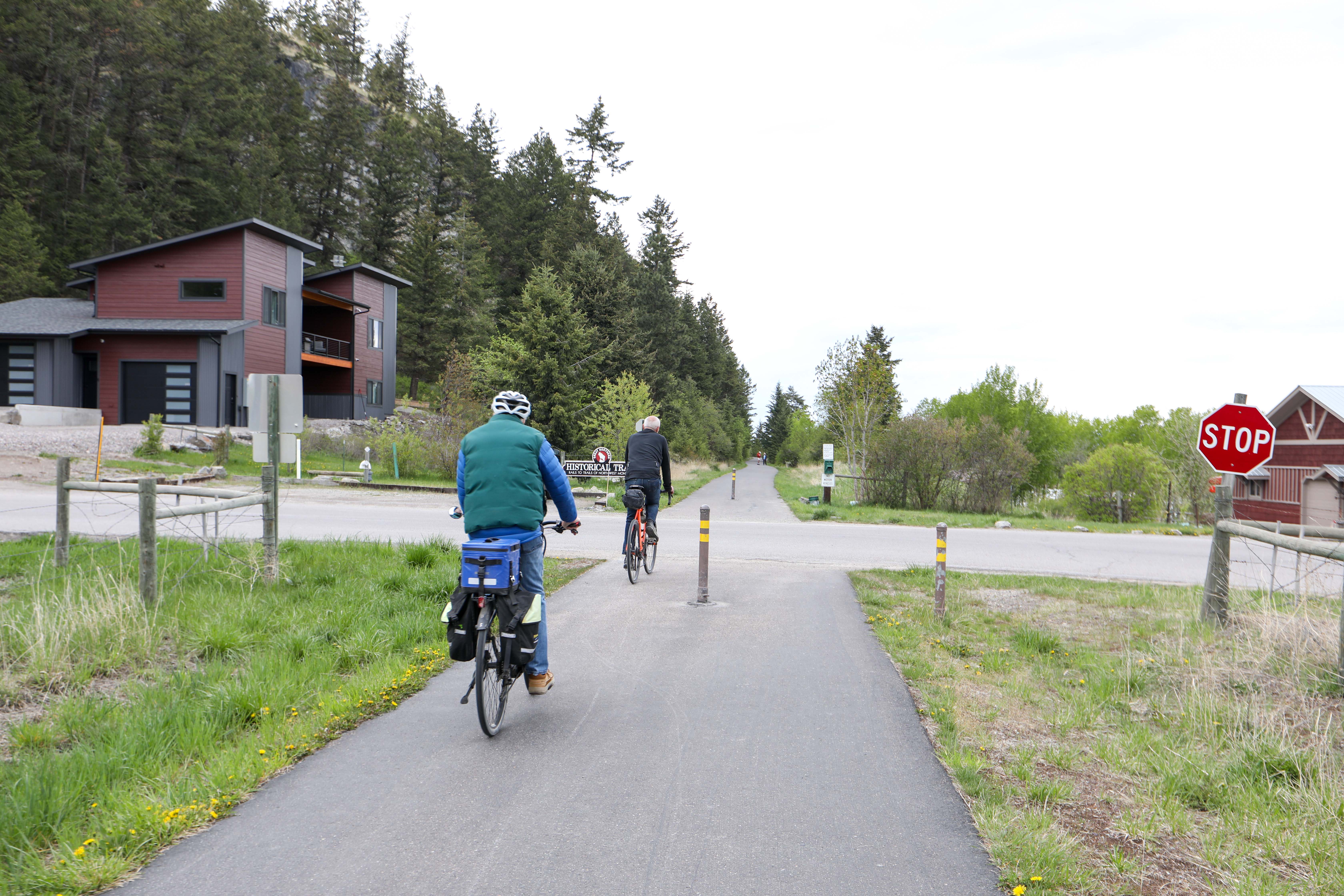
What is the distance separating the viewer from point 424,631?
24.8 ft

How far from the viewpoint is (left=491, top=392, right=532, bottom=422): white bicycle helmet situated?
5.63 meters

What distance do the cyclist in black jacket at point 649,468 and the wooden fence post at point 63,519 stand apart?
21.5 feet

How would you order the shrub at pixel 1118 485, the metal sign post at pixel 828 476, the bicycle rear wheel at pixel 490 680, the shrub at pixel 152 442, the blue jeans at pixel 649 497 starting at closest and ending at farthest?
the bicycle rear wheel at pixel 490 680 < the blue jeans at pixel 649 497 < the metal sign post at pixel 828 476 < the shrub at pixel 152 442 < the shrub at pixel 1118 485

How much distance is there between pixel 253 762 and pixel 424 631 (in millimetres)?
3063

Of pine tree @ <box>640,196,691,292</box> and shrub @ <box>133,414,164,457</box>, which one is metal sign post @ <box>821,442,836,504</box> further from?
pine tree @ <box>640,196,691,292</box>

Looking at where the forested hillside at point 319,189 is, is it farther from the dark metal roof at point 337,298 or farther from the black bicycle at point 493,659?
the black bicycle at point 493,659

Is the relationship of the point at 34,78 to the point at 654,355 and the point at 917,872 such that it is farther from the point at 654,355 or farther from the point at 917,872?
the point at 917,872

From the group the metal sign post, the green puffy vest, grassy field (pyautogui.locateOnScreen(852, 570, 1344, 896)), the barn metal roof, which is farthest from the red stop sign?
the barn metal roof

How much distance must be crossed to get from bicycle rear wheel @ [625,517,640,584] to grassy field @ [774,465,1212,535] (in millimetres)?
10292

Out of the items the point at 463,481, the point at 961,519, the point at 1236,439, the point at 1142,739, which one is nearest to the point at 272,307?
the point at 961,519

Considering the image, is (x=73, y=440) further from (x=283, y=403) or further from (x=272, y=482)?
(x=283, y=403)

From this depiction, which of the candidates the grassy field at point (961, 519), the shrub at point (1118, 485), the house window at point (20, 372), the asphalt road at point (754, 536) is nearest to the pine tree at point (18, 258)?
the house window at point (20, 372)

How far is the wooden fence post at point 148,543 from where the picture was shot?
775cm

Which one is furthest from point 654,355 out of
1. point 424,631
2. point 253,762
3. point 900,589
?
point 253,762
